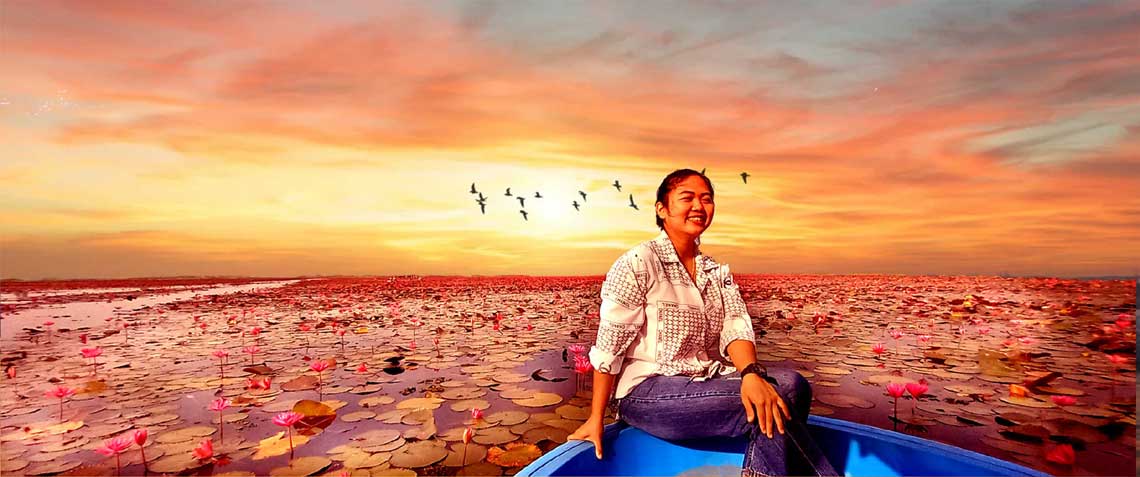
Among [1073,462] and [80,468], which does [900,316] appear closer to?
[1073,462]

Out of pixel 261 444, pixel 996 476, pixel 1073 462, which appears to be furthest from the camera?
pixel 261 444

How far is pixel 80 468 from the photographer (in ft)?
9.21

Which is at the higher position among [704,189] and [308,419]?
[704,189]

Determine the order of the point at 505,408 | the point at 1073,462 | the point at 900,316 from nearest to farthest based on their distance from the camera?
the point at 1073,462
the point at 505,408
the point at 900,316

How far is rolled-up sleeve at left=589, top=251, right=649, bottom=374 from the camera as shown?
2.08m

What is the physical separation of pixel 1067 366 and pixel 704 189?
4758 millimetres

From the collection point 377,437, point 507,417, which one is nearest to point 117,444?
point 377,437

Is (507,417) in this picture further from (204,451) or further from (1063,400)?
(1063,400)

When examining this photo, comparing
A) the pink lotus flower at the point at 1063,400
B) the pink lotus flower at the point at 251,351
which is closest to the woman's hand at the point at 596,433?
the pink lotus flower at the point at 1063,400

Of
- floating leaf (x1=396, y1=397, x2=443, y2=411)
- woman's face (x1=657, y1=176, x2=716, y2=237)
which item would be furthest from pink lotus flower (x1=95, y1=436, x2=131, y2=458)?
woman's face (x1=657, y1=176, x2=716, y2=237)

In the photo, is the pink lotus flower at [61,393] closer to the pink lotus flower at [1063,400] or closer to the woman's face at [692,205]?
the woman's face at [692,205]

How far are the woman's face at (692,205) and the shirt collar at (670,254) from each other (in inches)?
4.0

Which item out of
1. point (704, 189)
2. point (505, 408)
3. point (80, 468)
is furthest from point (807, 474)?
point (80, 468)

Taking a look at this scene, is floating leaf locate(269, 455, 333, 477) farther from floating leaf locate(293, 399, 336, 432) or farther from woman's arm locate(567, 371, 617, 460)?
woman's arm locate(567, 371, 617, 460)
